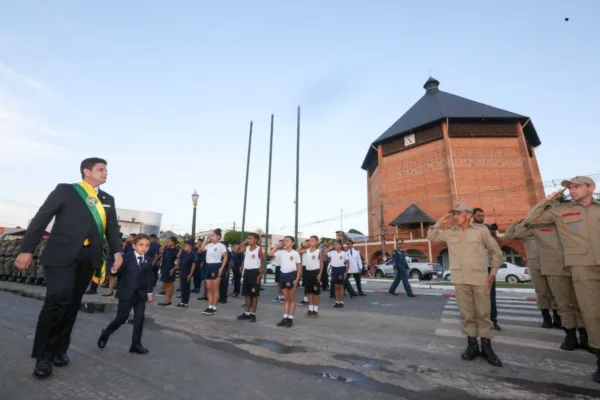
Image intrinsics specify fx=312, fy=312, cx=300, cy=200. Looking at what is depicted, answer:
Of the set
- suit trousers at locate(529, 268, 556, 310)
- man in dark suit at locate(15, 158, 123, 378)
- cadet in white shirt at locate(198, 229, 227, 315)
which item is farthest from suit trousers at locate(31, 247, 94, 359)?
suit trousers at locate(529, 268, 556, 310)

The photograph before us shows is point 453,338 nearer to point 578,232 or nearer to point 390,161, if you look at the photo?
point 578,232

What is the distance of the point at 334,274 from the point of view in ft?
32.1

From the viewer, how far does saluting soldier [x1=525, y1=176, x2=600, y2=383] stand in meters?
3.52

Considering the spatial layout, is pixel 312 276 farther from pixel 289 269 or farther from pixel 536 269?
pixel 536 269

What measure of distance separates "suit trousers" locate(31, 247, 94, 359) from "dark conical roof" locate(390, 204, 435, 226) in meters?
43.2

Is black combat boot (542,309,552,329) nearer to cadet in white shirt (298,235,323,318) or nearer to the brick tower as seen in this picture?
cadet in white shirt (298,235,323,318)

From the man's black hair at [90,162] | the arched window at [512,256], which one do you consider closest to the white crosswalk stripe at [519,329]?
the man's black hair at [90,162]

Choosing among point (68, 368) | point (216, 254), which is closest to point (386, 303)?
point (216, 254)

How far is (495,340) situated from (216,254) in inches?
244

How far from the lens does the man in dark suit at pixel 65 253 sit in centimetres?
305

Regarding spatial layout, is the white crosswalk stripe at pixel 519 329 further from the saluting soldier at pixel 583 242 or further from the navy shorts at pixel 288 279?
the navy shorts at pixel 288 279

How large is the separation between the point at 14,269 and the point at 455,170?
4531 cm

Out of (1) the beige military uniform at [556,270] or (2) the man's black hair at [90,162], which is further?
(1) the beige military uniform at [556,270]

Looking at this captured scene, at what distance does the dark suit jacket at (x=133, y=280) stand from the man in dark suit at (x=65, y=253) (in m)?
0.76
